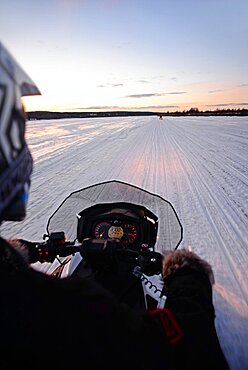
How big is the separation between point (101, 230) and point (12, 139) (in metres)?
1.74

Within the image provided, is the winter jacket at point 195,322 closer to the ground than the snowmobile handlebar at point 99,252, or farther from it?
farther from it

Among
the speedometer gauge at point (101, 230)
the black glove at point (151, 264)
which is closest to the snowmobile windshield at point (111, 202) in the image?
the speedometer gauge at point (101, 230)

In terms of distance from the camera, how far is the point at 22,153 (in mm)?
1253

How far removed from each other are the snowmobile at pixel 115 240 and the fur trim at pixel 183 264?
0.80 ft

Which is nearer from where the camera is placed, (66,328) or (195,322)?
(66,328)

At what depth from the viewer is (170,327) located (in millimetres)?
1185

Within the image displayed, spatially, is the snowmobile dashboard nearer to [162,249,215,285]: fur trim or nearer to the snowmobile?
the snowmobile

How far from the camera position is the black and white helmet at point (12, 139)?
109 centimetres

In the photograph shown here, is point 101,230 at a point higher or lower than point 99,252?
lower

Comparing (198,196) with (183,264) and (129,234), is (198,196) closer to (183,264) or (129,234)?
(129,234)


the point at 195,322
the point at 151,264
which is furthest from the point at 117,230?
the point at 195,322

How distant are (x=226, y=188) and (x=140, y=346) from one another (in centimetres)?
639

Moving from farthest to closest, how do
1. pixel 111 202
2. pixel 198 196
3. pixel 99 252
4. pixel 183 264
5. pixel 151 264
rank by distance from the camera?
pixel 198 196 → pixel 111 202 → pixel 151 264 → pixel 99 252 → pixel 183 264

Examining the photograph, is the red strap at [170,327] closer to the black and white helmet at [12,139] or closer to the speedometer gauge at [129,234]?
the black and white helmet at [12,139]
